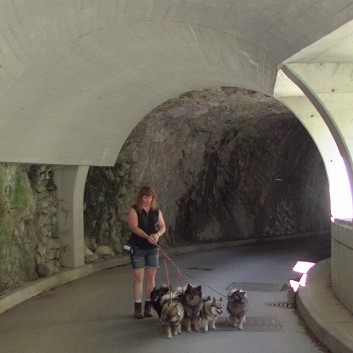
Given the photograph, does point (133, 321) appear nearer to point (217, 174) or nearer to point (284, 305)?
point (284, 305)

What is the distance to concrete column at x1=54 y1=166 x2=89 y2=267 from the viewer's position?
11438 millimetres

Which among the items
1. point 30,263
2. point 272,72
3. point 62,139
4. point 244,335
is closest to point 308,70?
point 272,72

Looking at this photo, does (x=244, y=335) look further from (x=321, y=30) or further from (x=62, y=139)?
(x=62, y=139)

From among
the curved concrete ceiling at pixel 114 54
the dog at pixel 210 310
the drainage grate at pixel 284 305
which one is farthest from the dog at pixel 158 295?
the curved concrete ceiling at pixel 114 54

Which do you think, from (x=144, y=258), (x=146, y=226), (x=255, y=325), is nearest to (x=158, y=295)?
(x=144, y=258)

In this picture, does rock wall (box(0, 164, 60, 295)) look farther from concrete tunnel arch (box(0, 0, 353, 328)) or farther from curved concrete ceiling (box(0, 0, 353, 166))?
curved concrete ceiling (box(0, 0, 353, 166))

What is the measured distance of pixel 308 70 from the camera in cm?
617

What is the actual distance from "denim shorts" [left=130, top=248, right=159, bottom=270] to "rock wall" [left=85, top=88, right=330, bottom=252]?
593 cm

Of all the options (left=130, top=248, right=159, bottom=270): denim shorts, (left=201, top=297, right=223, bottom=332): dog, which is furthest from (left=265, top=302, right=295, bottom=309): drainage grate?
(left=130, top=248, right=159, bottom=270): denim shorts

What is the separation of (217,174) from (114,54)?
10975 mm

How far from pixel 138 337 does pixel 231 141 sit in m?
11.9

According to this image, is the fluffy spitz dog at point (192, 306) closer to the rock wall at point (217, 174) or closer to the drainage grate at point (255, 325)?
the drainage grate at point (255, 325)

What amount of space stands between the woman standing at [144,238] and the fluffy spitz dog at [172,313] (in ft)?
3.00

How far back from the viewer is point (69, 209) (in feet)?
37.8
